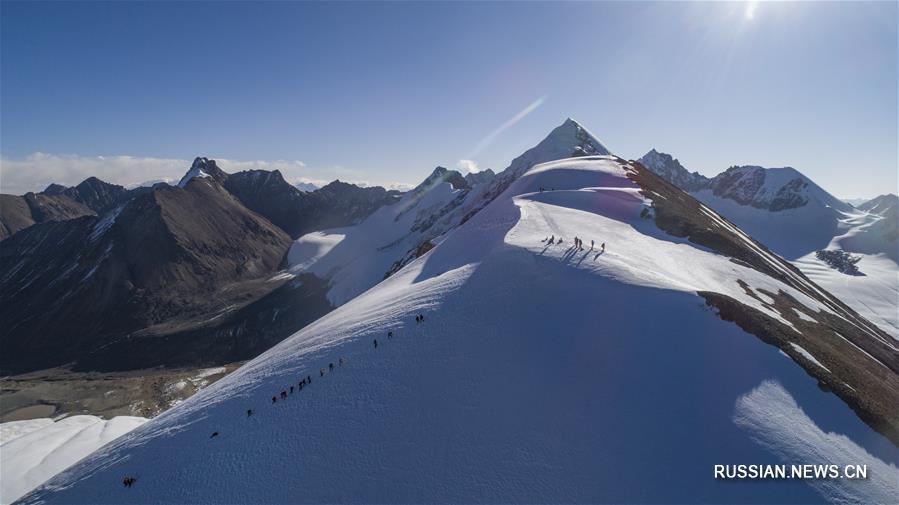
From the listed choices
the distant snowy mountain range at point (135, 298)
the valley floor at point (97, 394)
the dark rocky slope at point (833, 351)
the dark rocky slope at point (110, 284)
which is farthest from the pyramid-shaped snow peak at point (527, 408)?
the dark rocky slope at point (110, 284)

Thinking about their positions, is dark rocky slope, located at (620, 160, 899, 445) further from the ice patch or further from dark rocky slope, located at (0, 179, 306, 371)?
dark rocky slope, located at (0, 179, 306, 371)

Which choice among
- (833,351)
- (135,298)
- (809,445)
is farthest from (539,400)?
(135,298)

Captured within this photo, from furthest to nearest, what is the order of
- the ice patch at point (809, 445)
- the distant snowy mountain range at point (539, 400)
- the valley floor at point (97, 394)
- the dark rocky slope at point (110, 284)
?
the dark rocky slope at point (110, 284) < the valley floor at point (97, 394) < the distant snowy mountain range at point (539, 400) < the ice patch at point (809, 445)

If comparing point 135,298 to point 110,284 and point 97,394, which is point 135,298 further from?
point 97,394

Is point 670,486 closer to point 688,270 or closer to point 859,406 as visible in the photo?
point 859,406

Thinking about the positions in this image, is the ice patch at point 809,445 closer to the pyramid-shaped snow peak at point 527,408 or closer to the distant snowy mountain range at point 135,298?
the pyramid-shaped snow peak at point 527,408

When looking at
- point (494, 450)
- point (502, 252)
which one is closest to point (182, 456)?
point (494, 450)

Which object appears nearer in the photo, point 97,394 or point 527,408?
point 527,408

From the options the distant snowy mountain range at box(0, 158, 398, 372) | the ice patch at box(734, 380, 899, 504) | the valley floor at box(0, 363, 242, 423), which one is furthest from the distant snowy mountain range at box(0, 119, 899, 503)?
the distant snowy mountain range at box(0, 158, 398, 372)
